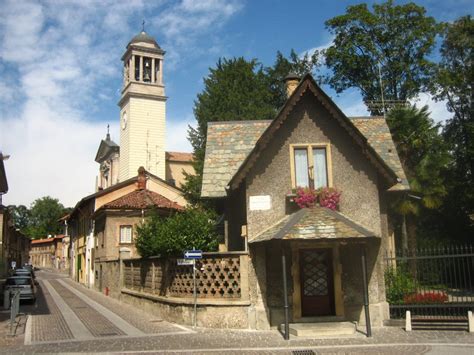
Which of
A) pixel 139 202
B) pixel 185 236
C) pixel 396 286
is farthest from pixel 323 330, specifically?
pixel 139 202

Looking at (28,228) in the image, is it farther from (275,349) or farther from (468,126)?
(275,349)

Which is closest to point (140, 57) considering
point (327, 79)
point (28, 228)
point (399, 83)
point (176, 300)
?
point (327, 79)

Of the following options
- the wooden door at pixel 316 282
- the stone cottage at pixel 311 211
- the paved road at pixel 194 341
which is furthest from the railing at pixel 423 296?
A: the wooden door at pixel 316 282

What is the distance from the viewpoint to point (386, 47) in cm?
3788

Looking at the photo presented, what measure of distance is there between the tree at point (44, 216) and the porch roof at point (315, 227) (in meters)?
103

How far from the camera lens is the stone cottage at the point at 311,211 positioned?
1537 centimetres

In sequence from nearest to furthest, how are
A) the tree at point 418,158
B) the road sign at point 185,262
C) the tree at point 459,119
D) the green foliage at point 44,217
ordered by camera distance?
the road sign at point 185,262
the tree at point 418,158
the tree at point 459,119
the green foliage at point 44,217

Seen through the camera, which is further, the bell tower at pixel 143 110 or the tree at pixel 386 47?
the bell tower at pixel 143 110

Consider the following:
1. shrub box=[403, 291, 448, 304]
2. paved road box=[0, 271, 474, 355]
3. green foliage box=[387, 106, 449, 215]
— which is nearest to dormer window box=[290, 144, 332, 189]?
shrub box=[403, 291, 448, 304]

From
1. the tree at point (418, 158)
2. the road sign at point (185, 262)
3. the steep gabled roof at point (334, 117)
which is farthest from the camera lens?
the tree at point (418, 158)

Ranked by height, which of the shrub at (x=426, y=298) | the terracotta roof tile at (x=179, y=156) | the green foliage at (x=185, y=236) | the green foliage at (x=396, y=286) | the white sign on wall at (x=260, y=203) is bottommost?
the shrub at (x=426, y=298)

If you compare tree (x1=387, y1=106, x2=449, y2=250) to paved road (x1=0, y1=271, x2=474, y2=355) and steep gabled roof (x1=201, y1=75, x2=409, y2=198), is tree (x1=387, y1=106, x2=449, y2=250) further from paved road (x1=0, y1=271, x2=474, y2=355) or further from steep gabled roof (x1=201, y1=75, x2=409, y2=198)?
paved road (x1=0, y1=271, x2=474, y2=355)

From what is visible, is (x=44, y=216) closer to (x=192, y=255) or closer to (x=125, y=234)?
(x=125, y=234)

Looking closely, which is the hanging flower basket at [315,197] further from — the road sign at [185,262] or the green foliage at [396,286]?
the road sign at [185,262]
